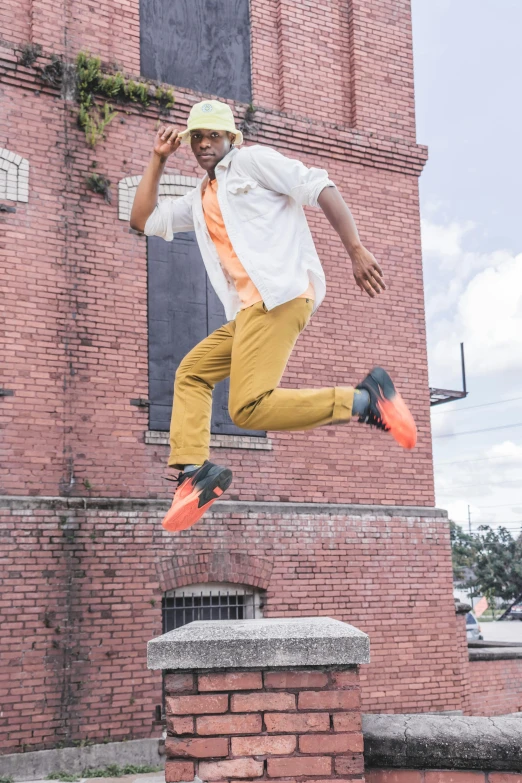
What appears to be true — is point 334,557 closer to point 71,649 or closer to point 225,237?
point 71,649

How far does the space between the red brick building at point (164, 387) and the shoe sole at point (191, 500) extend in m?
4.98

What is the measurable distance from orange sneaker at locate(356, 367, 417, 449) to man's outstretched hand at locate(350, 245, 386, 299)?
1.40 feet

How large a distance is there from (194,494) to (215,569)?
5.65 m

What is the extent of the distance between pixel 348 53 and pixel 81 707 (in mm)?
8992

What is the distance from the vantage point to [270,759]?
11.1ft

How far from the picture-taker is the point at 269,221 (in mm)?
4035

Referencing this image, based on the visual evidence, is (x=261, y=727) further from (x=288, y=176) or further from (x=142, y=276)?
(x=142, y=276)

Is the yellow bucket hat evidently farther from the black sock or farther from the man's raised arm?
the black sock

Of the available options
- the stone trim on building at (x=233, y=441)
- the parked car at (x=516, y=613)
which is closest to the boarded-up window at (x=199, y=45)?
the stone trim on building at (x=233, y=441)

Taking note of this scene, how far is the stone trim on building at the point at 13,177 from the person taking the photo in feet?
29.9

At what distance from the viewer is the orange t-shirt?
4.03m

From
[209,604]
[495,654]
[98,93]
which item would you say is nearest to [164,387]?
[209,604]

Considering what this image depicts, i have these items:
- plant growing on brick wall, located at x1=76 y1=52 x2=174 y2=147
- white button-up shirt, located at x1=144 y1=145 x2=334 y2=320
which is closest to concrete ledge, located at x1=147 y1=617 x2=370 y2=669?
white button-up shirt, located at x1=144 y1=145 x2=334 y2=320

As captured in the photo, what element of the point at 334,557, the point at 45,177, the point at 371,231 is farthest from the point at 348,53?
the point at 334,557
